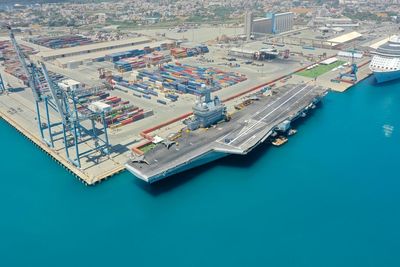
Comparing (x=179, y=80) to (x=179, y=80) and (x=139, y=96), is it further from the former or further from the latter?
(x=139, y=96)

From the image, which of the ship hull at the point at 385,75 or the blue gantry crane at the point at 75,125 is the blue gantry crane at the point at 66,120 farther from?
the ship hull at the point at 385,75

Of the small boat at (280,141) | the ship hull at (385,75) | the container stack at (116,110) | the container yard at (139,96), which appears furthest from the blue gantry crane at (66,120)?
the ship hull at (385,75)

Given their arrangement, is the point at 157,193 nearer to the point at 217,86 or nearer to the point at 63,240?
the point at 63,240

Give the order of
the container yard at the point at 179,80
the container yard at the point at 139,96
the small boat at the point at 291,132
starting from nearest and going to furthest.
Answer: the container yard at the point at 139,96, the small boat at the point at 291,132, the container yard at the point at 179,80

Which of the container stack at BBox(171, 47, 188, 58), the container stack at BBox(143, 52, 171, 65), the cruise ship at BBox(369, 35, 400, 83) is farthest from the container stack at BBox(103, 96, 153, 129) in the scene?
the cruise ship at BBox(369, 35, 400, 83)

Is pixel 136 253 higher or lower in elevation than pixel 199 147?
lower

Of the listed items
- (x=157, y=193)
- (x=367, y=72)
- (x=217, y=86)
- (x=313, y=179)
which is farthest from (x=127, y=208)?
(x=367, y=72)
